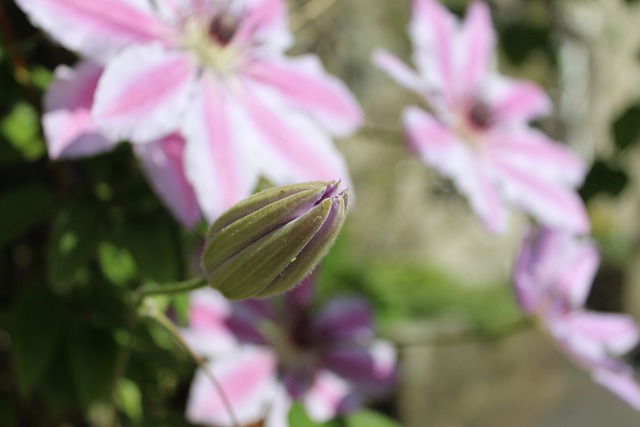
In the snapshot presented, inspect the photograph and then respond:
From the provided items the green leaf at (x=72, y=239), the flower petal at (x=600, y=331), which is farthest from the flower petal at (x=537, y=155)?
the green leaf at (x=72, y=239)

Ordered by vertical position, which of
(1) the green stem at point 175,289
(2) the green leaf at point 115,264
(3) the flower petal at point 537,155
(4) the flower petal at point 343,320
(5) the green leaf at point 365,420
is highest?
(1) the green stem at point 175,289

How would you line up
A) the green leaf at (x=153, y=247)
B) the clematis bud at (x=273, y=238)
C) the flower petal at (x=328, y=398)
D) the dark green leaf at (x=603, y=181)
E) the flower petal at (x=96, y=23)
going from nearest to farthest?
the clematis bud at (x=273, y=238) < the flower petal at (x=96, y=23) < the green leaf at (x=153, y=247) < the flower petal at (x=328, y=398) < the dark green leaf at (x=603, y=181)

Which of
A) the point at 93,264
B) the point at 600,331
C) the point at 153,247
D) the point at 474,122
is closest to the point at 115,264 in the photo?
the point at 93,264

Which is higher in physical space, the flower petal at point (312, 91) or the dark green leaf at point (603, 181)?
the flower petal at point (312, 91)

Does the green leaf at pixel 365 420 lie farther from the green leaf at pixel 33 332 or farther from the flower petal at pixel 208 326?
the green leaf at pixel 33 332

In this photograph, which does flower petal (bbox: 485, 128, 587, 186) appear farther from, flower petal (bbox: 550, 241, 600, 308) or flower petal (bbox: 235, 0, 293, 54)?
flower petal (bbox: 235, 0, 293, 54)

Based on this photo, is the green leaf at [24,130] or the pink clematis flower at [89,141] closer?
the pink clematis flower at [89,141]

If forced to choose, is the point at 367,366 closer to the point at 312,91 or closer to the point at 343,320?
the point at 343,320
